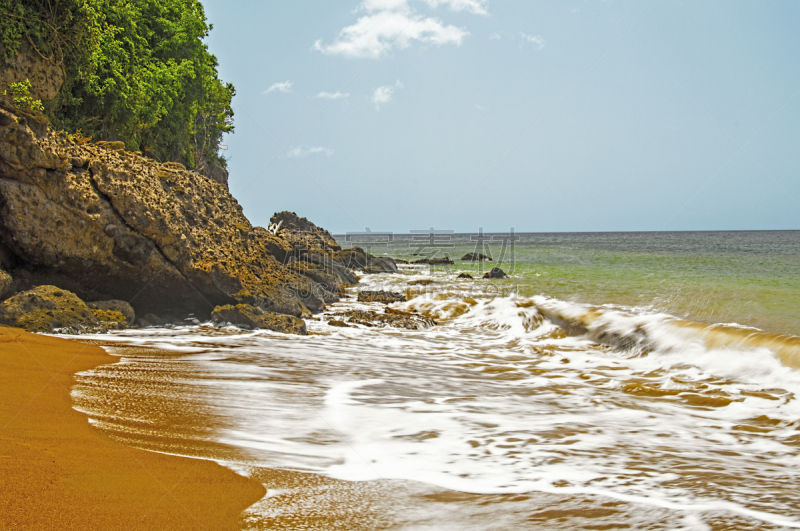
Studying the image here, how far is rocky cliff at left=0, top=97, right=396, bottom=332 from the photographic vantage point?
7656 mm

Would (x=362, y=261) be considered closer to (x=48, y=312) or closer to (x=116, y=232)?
(x=116, y=232)

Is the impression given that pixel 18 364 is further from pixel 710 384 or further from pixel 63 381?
pixel 710 384

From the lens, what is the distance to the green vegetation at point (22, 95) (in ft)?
31.3

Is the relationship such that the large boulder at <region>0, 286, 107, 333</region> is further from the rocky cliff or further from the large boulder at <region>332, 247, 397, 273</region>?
the large boulder at <region>332, 247, 397, 273</region>

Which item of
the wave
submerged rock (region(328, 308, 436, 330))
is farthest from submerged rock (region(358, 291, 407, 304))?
submerged rock (region(328, 308, 436, 330))

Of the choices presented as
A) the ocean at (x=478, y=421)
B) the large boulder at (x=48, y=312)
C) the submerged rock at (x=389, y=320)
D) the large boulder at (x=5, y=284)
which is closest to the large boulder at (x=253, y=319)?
the ocean at (x=478, y=421)

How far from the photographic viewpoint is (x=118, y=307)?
8.24 meters

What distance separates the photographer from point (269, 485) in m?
2.88

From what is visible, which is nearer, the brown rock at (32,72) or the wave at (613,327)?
the wave at (613,327)

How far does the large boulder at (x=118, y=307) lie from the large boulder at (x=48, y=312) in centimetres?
34

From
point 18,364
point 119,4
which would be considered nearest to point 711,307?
point 18,364

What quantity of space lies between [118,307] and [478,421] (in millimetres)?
6603

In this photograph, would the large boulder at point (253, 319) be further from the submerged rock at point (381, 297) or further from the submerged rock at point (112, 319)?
the submerged rock at point (381, 297)

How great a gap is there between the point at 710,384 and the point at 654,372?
86cm
